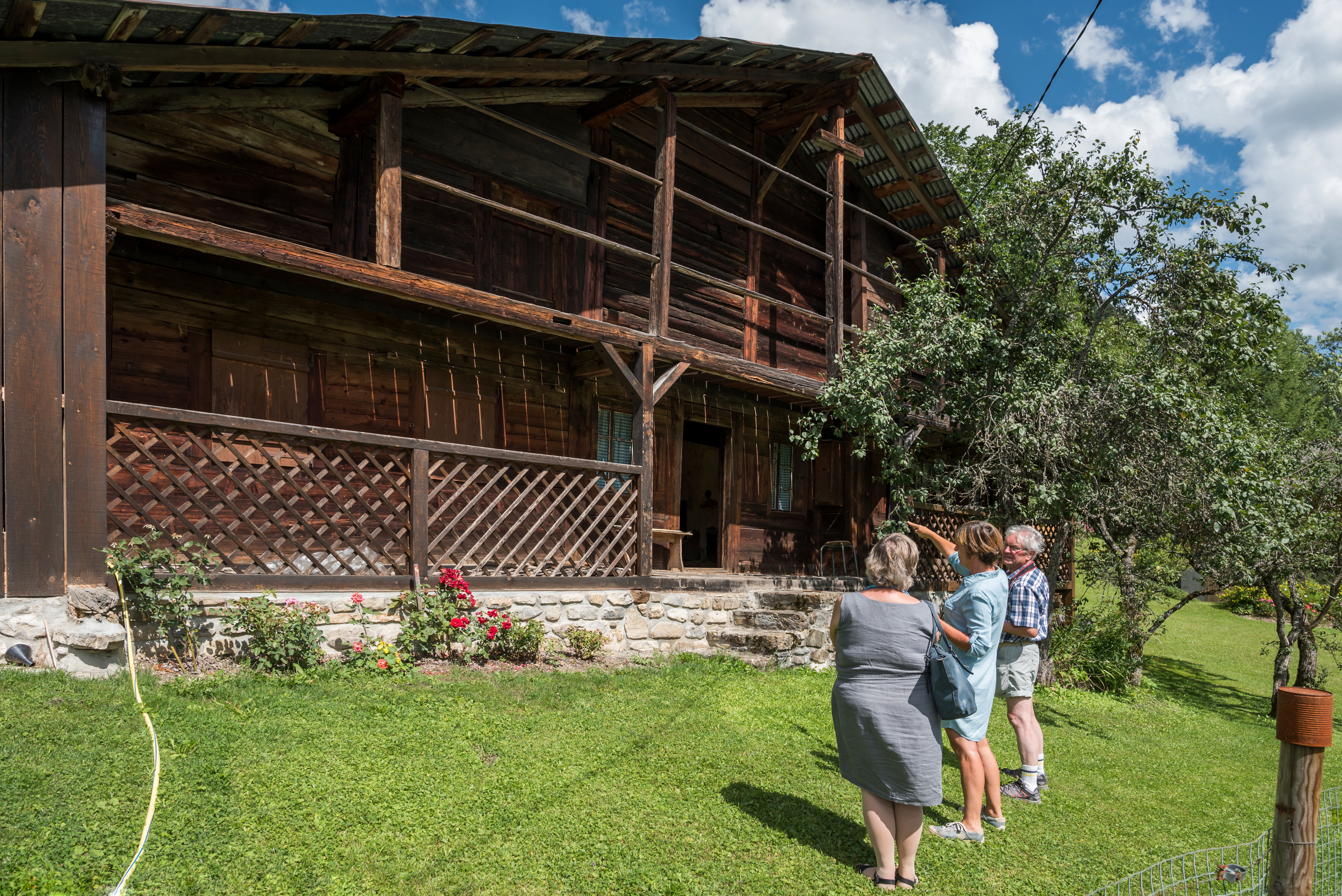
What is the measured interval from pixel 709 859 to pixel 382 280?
198 inches

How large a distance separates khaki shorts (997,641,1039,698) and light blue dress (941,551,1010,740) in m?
0.68

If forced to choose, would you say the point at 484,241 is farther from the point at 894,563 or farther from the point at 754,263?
the point at 894,563

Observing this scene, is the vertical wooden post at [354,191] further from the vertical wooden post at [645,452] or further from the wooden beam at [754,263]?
the wooden beam at [754,263]

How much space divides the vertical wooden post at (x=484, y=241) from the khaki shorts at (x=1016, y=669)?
6.47 m

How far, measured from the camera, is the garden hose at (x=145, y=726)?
3027 mm

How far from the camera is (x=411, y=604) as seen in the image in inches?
262

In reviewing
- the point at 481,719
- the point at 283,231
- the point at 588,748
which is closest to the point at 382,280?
the point at 283,231

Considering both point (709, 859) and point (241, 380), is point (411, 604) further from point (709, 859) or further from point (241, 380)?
point (709, 859)

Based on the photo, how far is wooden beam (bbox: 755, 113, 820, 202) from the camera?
454 inches

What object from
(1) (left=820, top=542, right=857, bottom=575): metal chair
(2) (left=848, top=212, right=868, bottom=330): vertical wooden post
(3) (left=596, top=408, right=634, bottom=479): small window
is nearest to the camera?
(3) (left=596, top=408, right=634, bottom=479): small window

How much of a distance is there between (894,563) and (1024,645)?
6.14 feet

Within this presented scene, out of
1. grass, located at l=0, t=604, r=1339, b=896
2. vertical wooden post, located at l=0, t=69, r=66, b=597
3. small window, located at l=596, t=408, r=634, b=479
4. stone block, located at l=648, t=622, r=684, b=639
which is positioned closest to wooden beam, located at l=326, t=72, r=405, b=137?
vertical wooden post, located at l=0, t=69, r=66, b=597

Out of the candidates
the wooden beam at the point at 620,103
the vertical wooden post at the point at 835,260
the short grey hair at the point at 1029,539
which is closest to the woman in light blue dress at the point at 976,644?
the short grey hair at the point at 1029,539

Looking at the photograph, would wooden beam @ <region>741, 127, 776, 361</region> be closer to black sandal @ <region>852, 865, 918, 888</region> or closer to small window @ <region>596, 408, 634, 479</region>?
small window @ <region>596, 408, 634, 479</region>
